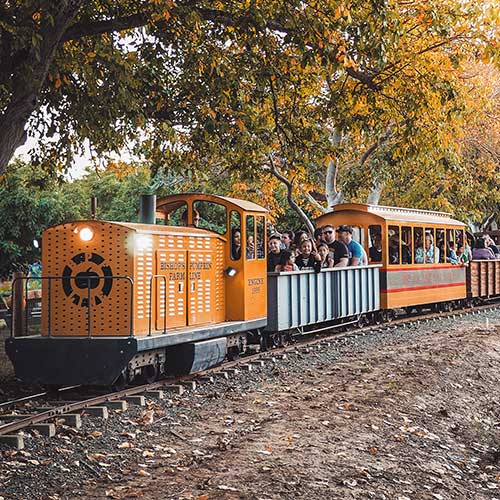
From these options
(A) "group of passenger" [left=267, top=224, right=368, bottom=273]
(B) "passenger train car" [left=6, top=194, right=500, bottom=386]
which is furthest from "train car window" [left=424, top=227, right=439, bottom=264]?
(B) "passenger train car" [left=6, top=194, right=500, bottom=386]

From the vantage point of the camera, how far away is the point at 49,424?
7590mm

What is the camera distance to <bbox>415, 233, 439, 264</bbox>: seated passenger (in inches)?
770

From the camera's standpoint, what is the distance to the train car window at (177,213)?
11.8 meters

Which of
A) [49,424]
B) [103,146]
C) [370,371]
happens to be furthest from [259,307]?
[49,424]

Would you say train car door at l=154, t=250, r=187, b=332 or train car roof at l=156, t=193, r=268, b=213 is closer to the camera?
train car door at l=154, t=250, r=187, b=332

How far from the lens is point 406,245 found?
1884 centimetres

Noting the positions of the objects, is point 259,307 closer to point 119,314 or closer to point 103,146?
point 119,314

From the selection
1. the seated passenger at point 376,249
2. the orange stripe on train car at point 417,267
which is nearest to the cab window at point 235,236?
the orange stripe on train car at point 417,267

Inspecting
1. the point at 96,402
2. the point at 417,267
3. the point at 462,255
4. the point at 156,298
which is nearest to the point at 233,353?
the point at 156,298

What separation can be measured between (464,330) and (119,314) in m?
9.24

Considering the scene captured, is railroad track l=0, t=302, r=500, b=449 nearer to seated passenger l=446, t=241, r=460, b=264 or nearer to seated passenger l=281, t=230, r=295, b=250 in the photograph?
seated passenger l=281, t=230, r=295, b=250

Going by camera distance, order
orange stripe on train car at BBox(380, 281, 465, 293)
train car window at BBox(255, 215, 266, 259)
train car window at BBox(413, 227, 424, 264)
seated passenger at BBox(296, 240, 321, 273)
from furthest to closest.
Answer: train car window at BBox(413, 227, 424, 264) → orange stripe on train car at BBox(380, 281, 465, 293) → seated passenger at BBox(296, 240, 321, 273) → train car window at BBox(255, 215, 266, 259)

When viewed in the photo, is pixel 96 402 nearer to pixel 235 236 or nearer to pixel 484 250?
pixel 235 236

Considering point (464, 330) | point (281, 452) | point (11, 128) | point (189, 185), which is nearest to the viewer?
point (281, 452)
